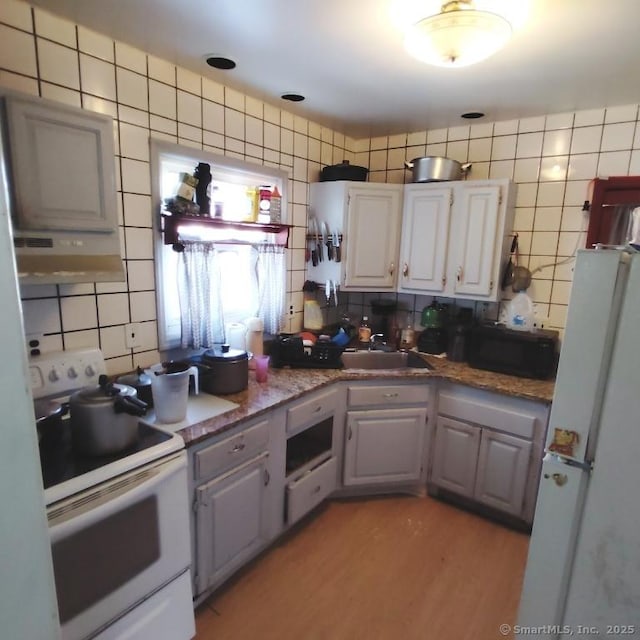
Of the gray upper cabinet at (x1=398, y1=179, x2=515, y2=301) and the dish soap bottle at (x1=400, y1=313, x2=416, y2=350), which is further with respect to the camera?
the dish soap bottle at (x1=400, y1=313, x2=416, y2=350)

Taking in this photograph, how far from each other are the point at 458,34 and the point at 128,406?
1.49 meters

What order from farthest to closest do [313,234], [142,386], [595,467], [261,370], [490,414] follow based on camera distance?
[313,234]
[490,414]
[261,370]
[142,386]
[595,467]

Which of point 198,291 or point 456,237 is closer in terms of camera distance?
point 198,291

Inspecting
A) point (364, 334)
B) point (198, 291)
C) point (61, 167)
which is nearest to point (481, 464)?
point (364, 334)

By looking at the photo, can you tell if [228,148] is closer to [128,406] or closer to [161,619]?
[128,406]

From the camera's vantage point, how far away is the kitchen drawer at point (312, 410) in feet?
6.24

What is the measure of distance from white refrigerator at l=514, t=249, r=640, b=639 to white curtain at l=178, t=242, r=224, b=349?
5.14 ft

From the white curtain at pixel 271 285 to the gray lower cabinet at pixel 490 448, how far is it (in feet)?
3.57

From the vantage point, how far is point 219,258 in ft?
6.86

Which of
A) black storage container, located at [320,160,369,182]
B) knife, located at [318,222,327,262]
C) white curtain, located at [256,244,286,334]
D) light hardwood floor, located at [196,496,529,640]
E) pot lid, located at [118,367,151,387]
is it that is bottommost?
light hardwood floor, located at [196,496,529,640]

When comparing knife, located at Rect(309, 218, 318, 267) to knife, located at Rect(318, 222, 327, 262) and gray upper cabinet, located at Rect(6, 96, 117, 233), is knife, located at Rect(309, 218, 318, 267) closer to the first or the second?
knife, located at Rect(318, 222, 327, 262)

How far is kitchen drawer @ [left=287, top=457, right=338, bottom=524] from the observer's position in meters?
1.95

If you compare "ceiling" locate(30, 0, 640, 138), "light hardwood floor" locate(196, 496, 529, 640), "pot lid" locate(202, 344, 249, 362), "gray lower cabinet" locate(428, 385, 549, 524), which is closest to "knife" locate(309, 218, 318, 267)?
"ceiling" locate(30, 0, 640, 138)

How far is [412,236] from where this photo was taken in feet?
8.47
